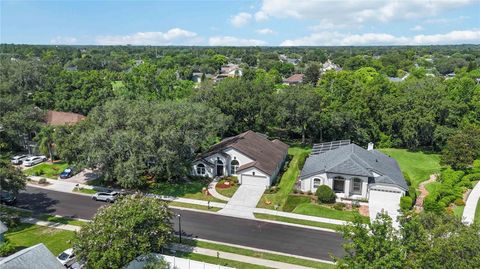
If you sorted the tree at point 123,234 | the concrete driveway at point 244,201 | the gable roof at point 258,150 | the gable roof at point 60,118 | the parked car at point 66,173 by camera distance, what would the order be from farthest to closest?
the gable roof at point 60,118 < the parked car at point 66,173 < the gable roof at point 258,150 < the concrete driveway at point 244,201 < the tree at point 123,234

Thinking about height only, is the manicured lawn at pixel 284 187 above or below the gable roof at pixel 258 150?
below

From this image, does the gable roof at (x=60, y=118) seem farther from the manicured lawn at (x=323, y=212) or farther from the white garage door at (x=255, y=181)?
the manicured lawn at (x=323, y=212)

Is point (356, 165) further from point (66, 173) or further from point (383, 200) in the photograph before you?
point (66, 173)

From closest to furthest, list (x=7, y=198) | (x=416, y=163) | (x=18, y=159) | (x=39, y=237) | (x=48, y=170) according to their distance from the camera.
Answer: (x=39, y=237) → (x=7, y=198) → (x=48, y=170) → (x=18, y=159) → (x=416, y=163)

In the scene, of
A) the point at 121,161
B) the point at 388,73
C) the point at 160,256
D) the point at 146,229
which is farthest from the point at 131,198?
the point at 388,73

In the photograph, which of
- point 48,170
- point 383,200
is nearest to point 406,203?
point 383,200

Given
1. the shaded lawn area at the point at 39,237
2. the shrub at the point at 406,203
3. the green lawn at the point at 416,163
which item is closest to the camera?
the shaded lawn area at the point at 39,237

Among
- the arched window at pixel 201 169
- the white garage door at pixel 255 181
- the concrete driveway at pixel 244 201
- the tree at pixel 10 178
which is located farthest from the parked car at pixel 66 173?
the white garage door at pixel 255 181
